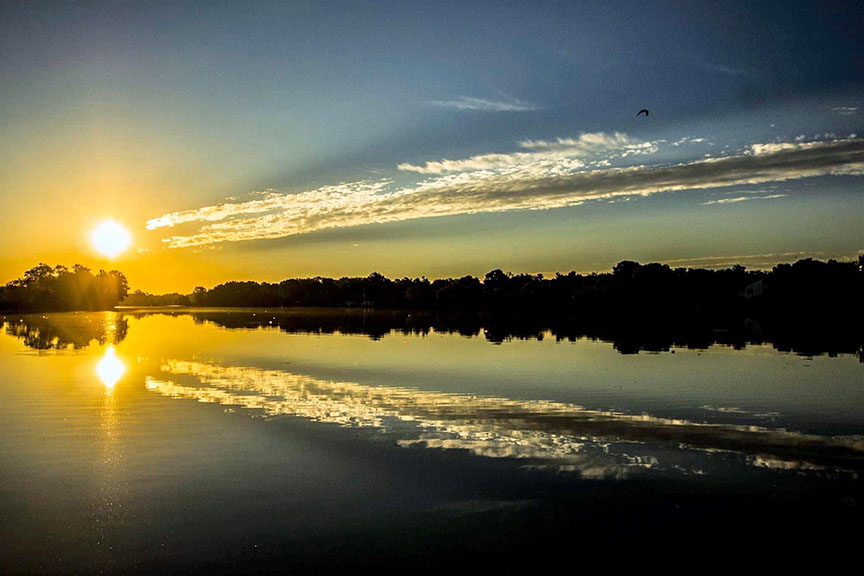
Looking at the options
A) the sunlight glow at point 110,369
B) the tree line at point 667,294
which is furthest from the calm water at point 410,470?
the tree line at point 667,294

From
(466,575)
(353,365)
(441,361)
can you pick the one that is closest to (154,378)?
(353,365)

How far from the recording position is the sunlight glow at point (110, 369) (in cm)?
3016

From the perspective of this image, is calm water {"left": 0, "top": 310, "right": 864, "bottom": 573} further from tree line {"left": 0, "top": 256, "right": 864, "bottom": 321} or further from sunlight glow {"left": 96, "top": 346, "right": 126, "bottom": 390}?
tree line {"left": 0, "top": 256, "right": 864, "bottom": 321}

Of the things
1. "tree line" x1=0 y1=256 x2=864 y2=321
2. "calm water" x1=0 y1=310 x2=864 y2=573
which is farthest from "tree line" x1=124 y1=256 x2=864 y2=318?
Answer: "calm water" x1=0 y1=310 x2=864 y2=573

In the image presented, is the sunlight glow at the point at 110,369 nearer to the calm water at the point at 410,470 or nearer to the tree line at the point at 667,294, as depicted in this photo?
the calm water at the point at 410,470

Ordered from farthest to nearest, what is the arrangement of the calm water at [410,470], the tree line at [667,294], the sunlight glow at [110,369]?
the tree line at [667,294], the sunlight glow at [110,369], the calm water at [410,470]

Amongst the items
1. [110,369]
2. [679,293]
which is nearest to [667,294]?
[679,293]

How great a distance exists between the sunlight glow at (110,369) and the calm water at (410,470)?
0.65 metres

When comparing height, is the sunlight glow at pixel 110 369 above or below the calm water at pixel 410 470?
above

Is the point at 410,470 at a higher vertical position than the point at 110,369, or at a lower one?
lower

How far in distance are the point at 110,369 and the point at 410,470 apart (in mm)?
25943

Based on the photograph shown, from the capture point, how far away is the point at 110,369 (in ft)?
115

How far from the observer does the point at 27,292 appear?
192 meters

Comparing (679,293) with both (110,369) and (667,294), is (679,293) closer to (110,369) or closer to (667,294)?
(667,294)
